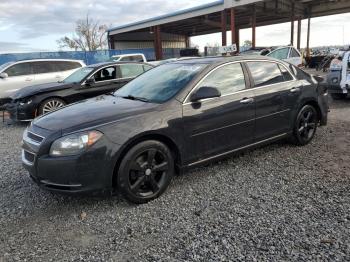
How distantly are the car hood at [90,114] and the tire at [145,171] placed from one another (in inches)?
16.2

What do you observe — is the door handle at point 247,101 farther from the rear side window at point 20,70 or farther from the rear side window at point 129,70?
the rear side window at point 20,70

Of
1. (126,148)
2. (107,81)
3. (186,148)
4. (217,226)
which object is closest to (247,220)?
(217,226)

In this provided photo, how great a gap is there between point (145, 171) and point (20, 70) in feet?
31.7

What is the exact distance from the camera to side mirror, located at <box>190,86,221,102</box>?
13.8ft

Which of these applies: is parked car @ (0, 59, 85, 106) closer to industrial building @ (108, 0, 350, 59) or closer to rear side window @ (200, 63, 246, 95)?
rear side window @ (200, 63, 246, 95)

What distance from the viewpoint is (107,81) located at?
9.32 meters

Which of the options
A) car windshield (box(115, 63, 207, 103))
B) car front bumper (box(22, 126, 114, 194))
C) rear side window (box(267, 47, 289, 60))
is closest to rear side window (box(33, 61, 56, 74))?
car windshield (box(115, 63, 207, 103))

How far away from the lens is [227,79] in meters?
4.70

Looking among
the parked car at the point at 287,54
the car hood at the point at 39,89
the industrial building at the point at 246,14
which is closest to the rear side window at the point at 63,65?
the car hood at the point at 39,89

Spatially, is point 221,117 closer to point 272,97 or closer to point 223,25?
point 272,97

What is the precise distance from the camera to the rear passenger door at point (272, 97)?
4.94 metres

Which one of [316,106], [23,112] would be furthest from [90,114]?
[23,112]

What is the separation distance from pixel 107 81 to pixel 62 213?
19.5 feet

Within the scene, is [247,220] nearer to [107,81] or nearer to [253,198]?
[253,198]
